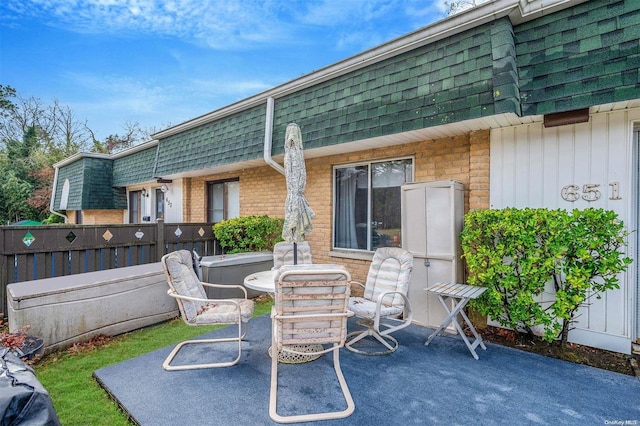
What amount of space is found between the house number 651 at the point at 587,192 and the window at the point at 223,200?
7025 millimetres

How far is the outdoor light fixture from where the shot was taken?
11.5 ft

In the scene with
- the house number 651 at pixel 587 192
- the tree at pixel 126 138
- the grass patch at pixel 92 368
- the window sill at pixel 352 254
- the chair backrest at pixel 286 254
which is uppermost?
the tree at pixel 126 138

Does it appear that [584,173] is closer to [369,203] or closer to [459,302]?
[459,302]

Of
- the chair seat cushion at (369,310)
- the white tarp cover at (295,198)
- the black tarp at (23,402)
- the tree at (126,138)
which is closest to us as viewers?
the black tarp at (23,402)

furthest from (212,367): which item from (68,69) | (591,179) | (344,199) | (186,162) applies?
(68,69)

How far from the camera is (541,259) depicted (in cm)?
347

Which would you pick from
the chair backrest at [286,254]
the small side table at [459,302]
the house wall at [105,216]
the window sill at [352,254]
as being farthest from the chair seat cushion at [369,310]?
the house wall at [105,216]

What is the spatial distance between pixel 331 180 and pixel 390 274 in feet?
9.31

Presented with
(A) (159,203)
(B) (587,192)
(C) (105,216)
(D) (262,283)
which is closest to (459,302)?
(B) (587,192)

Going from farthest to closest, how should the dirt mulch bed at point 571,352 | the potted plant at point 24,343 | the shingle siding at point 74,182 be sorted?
the shingle siding at point 74,182
the dirt mulch bed at point 571,352
the potted plant at point 24,343

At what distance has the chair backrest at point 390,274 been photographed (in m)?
3.70

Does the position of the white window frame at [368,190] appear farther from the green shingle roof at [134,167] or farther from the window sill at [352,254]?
the green shingle roof at [134,167]

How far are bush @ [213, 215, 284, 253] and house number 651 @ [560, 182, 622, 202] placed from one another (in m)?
5.06

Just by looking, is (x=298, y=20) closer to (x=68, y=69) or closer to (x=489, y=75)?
(x=489, y=75)
